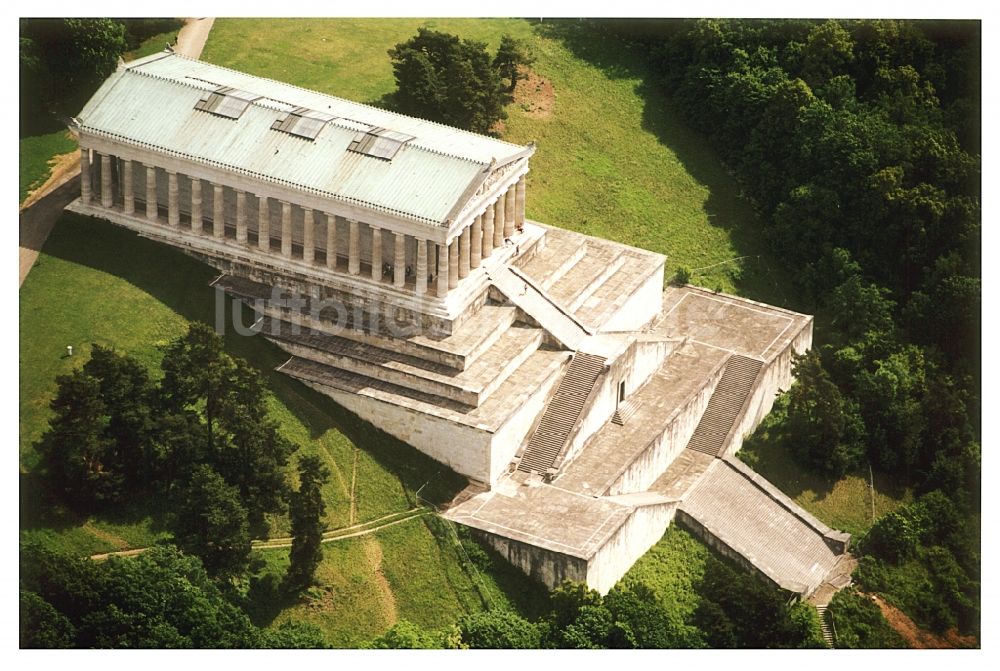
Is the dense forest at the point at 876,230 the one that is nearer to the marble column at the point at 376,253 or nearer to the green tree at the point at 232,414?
the marble column at the point at 376,253

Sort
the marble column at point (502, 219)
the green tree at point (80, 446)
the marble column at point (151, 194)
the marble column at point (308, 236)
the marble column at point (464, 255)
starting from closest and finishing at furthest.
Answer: the green tree at point (80, 446)
the marble column at point (308, 236)
the marble column at point (464, 255)
the marble column at point (151, 194)
the marble column at point (502, 219)

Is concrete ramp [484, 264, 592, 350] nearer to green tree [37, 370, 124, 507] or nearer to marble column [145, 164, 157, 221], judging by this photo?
marble column [145, 164, 157, 221]

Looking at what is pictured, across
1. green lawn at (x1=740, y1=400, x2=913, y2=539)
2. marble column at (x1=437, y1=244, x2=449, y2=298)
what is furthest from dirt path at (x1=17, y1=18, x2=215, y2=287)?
green lawn at (x1=740, y1=400, x2=913, y2=539)

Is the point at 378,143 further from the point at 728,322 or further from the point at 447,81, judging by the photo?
the point at 728,322

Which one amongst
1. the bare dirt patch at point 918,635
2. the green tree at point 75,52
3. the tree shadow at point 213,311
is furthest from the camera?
the green tree at point 75,52

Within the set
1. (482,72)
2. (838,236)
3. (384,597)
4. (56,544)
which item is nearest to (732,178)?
(838,236)

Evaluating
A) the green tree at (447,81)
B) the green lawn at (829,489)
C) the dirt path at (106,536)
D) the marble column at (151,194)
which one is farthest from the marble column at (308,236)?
the green lawn at (829,489)

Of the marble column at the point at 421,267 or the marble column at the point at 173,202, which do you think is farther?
the marble column at the point at 173,202

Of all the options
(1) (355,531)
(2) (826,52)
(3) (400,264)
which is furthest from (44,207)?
(2) (826,52)
